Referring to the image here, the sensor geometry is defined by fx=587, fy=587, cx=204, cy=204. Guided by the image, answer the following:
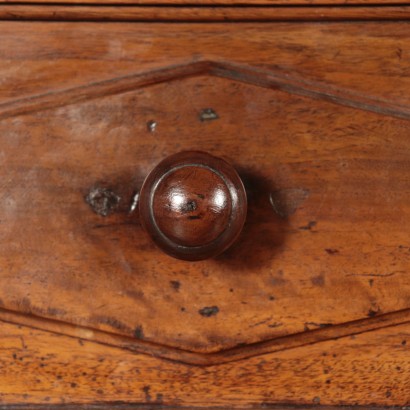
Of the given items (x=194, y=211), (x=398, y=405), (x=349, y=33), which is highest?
(x=349, y=33)

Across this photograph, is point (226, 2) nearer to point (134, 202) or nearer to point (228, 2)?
point (228, 2)

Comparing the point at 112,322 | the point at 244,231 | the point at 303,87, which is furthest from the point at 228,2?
the point at 112,322

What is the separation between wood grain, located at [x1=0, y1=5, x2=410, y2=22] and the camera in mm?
531

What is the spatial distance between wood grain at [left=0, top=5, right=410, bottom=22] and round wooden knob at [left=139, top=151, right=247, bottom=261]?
132 mm

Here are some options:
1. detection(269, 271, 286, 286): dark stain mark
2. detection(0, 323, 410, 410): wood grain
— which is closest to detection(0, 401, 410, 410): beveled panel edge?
detection(0, 323, 410, 410): wood grain

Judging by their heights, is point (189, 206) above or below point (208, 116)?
below

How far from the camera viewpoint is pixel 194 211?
47 centimetres

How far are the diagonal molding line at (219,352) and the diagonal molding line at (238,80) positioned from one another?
7.5 inches

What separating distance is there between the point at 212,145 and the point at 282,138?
0.07 m

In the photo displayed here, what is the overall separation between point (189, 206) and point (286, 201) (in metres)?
0.11

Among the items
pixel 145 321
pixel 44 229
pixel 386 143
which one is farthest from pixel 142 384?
pixel 386 143

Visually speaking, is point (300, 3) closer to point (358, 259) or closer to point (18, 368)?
point (358, 259)

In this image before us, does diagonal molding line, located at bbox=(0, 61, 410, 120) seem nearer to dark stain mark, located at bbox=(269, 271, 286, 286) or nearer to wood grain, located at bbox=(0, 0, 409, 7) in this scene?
wood grain, located at bbox=(0, 0, 409, 7)

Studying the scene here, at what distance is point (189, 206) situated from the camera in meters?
0.47
